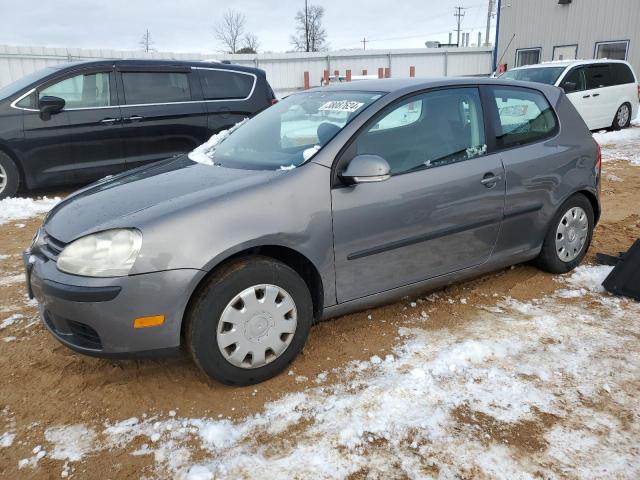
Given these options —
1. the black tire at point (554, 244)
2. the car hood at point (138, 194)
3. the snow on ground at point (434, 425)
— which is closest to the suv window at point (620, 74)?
the black tire at point (554, 244)

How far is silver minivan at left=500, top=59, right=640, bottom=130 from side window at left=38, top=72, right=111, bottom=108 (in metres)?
8.36

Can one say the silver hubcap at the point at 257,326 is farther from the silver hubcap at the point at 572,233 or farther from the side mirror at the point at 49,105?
the side mirror at the point at 49,105

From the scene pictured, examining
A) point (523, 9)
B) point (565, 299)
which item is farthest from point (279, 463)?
point (523, 9)

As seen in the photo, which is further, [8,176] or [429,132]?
[8,176]

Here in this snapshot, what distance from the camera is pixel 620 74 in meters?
12.2

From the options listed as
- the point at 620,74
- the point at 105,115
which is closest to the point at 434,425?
the point at 105,115

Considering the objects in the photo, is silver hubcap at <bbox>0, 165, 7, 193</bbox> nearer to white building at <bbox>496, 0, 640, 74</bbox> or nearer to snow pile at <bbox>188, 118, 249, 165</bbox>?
snow pile at <bbox>188, 118, 249, 165</bbox>

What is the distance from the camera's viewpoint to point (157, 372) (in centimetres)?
288

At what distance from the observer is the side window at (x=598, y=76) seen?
11.4 m

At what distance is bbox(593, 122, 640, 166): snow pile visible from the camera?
9.16 metres

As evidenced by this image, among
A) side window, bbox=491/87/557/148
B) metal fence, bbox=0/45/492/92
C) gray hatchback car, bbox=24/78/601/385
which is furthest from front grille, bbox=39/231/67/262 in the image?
metal fence, bbox=0/45/492/92

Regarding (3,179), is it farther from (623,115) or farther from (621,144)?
(623,115)

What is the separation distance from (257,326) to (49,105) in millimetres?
5175

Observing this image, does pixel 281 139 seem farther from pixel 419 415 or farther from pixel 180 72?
pixel 180 72
